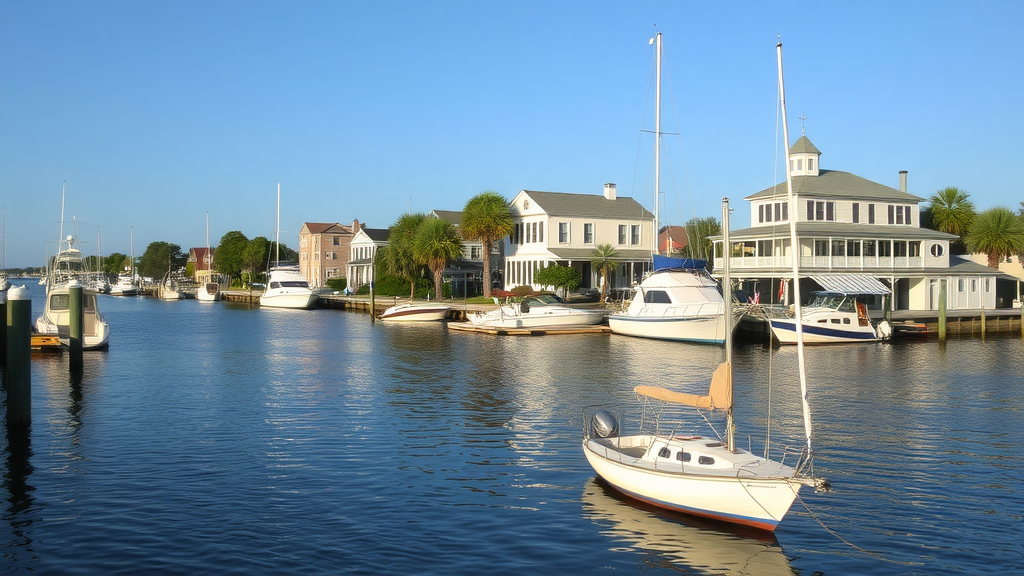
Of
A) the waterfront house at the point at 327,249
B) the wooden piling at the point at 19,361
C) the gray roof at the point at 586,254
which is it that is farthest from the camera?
the waterfront house at the point at 327,249

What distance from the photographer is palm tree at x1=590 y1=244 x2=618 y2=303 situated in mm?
67000

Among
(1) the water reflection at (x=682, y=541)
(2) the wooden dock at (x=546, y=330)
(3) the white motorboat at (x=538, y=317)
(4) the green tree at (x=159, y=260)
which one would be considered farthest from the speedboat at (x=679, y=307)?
(4) the green tree at (x=159, y=260)

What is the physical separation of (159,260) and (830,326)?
158 meters

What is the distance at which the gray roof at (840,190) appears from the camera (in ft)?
198

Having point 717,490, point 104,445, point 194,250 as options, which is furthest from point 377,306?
point 194,250

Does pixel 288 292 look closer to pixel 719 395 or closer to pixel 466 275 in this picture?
pixel 466 275

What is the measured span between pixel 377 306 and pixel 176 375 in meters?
41.4

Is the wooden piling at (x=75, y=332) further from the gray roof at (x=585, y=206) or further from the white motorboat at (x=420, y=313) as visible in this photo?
the gray roof at (x=585, y=206)

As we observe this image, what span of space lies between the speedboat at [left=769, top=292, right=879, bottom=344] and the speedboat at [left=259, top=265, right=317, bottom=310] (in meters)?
51.8

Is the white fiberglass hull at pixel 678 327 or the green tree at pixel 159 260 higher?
the green tree at pixel 159 260

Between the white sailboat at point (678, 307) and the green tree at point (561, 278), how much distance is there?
15464 millimetres

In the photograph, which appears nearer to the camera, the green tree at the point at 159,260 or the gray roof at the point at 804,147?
the gray roof at the point at 804,147

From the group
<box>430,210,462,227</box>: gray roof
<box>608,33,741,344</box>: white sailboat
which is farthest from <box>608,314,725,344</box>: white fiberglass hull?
<box>430,210,462,227</box>: gray roof

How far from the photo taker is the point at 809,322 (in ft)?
152
